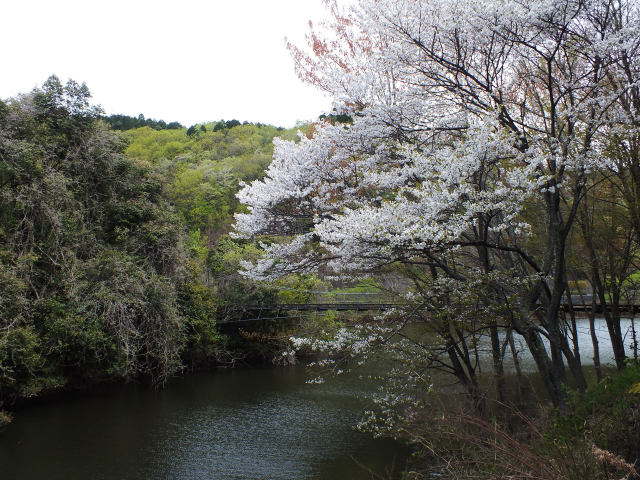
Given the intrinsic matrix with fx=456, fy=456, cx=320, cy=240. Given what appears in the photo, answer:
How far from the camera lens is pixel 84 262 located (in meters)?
11.9

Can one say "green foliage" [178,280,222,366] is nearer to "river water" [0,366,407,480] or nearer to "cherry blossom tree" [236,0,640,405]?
"river water" [0,366,407,480]

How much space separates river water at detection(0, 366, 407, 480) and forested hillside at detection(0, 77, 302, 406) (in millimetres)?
895

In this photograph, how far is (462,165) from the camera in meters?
5.02

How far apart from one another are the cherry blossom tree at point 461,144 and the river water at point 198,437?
2.76 metres

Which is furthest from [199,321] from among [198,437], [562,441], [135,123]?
[135,123]

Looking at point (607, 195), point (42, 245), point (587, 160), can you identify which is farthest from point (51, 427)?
point (607, 195)

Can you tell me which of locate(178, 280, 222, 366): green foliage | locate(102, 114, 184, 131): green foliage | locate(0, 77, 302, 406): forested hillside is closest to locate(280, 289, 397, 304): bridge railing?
locate(0, 77, 302, 406): forested hillside

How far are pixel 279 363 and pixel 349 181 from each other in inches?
441

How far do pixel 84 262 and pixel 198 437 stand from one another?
224 inches

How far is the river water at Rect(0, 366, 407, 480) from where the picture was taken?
7684mm

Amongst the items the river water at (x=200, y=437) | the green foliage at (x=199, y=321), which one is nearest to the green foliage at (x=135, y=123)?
the green foliage at (x=199, y=321)

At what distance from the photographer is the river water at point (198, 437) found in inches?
303

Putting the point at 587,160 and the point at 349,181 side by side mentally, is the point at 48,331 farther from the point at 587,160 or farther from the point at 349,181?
the point at 587,160

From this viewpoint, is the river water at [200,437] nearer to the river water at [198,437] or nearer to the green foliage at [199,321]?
the river water at [198,437]
